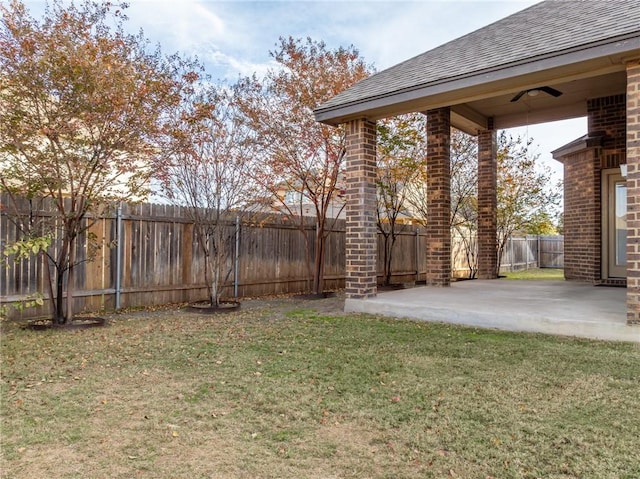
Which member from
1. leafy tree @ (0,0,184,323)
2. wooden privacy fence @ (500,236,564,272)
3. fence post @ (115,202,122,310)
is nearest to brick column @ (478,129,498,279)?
leafy tree @ (0,0,184,323)

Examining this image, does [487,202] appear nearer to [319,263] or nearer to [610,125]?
[610,125]

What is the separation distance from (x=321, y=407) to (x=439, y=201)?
6425 mm

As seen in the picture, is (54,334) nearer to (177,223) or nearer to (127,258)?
(127,258)

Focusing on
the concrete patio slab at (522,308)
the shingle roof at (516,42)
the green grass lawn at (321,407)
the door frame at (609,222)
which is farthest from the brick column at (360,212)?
the door frame at (609,222)

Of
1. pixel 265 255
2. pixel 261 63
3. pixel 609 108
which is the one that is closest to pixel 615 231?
pixel 609 108

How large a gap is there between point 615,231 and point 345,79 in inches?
244

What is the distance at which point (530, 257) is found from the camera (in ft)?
67.5

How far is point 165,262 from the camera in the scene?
820 cm

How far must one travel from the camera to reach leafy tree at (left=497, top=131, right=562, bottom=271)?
12805mm

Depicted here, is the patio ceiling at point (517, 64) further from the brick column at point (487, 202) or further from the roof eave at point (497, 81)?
the brick column at point (487, 202)

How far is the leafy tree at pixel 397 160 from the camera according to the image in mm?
10094

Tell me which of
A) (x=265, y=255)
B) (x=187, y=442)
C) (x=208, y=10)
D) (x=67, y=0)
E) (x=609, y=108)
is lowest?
(x=187, y=442)

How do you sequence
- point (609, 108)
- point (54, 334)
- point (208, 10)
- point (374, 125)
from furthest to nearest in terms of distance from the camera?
point (208, 10) → point (609, 108) → point (374, 125) → point (54, 334)

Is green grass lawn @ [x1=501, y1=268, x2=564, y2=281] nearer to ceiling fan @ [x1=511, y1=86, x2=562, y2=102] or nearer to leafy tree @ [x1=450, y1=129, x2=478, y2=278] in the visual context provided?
leafy tree @ [x1=450, y1=129, x2=478, y2=278]
